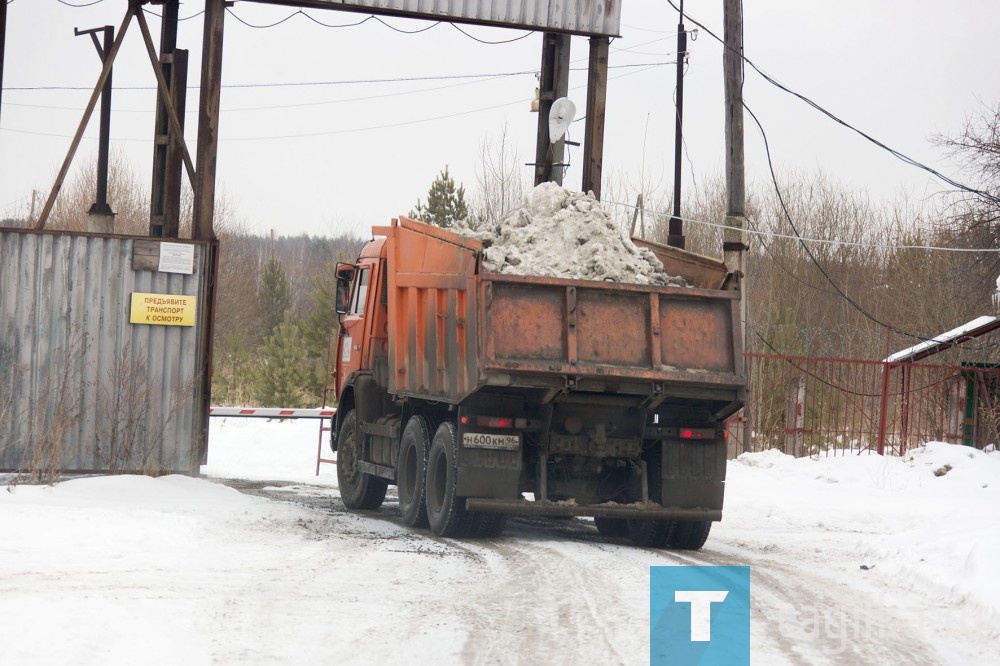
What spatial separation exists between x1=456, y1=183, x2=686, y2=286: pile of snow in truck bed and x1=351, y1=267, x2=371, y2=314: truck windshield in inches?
112

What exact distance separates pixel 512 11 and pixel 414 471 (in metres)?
6.84

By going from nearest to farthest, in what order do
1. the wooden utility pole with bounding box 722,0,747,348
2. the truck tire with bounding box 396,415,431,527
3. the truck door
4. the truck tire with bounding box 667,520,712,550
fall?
the truck tire with bounding box 667,520,712,550, the truck tire with bounding box 396,415,431,527, the truck door, the wooden utility pole with bounding box 722,0,747,348

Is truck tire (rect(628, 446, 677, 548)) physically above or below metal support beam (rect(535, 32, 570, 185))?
below

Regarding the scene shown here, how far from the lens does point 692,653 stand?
656 cm

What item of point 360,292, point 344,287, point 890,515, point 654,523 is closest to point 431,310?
point 654,523

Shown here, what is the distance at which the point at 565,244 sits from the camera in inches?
458

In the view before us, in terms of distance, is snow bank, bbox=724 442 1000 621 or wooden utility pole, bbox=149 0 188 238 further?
wooden utility pole, bbox=149 0 188 238

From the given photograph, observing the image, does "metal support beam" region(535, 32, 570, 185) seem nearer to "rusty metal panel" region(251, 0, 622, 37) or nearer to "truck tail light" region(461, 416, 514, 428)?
"rusty metal panel" region(251, 0, 622, 37)

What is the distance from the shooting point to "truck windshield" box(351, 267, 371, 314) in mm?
14688

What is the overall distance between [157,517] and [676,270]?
18.0 ft

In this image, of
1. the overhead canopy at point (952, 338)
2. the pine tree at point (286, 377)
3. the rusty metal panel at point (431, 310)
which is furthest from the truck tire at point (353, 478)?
the pine tree at point (286, 377)

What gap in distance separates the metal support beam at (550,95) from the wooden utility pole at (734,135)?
2.44 m

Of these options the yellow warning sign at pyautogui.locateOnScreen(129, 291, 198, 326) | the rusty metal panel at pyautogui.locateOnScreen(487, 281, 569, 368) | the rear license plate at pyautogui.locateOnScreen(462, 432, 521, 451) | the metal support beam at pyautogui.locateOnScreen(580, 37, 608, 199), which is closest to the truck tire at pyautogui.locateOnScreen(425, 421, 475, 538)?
the rear license plate at pyautogui.locateOnScreen(462, 432, 521, 451)

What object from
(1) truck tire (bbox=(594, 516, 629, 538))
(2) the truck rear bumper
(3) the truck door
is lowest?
(1) truck tire (bbox=(594, 516, 629, 538))
